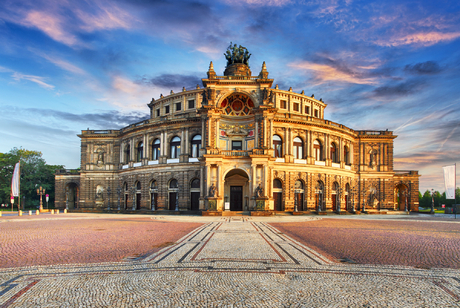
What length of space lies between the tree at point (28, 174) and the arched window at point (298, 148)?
187 ft

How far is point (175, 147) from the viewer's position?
47875 millimetres

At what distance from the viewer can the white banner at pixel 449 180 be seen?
3759 cm

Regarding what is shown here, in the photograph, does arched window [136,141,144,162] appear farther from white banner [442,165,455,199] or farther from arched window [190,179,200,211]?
white banner [442,165,455,199]

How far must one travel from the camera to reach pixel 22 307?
605 centimetres

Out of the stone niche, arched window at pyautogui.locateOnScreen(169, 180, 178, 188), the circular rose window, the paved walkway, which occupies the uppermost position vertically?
the stone niche

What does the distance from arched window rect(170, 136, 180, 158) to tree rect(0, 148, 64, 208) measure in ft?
124

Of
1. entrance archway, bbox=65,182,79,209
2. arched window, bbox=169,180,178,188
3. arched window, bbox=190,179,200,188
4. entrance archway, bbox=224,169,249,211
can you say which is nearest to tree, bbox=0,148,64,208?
entrance archway, bbox=65,182,79,209

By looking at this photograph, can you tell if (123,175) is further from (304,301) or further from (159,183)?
(304,301)

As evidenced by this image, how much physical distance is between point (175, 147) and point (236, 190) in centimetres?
1297

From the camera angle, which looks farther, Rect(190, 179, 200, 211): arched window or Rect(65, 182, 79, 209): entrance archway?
Rect(65, 182, 79, 209): entrance archway

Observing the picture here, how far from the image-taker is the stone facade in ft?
129

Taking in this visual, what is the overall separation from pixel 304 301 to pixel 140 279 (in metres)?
4.47

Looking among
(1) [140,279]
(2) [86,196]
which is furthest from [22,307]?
(2) [86,196]

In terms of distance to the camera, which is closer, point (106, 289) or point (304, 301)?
point (304, 301)
